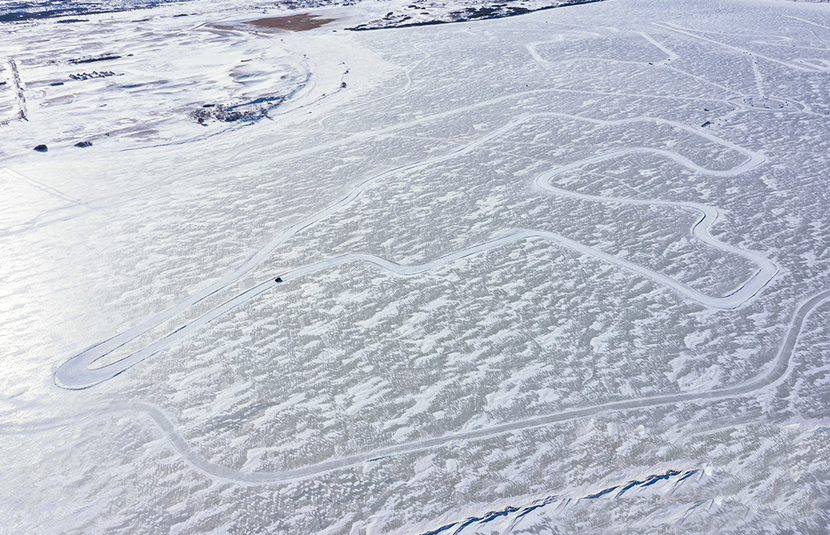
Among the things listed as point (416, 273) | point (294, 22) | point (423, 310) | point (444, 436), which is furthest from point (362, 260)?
point (294, 22)

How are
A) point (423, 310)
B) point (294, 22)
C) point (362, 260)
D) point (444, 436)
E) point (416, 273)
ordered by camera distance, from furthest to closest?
point (294, 22) → point (362, 260) → point (416, 273) → point (423, 310) → point (444, 436)

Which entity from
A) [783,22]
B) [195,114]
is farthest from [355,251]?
[783,22]

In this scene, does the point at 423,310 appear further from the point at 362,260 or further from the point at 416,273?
the point at 362,260

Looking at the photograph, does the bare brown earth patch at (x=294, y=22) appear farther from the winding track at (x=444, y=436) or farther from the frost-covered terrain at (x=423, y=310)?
the winding track at (x=444, y=436)

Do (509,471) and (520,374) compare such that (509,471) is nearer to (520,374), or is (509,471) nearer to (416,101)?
(520,374)

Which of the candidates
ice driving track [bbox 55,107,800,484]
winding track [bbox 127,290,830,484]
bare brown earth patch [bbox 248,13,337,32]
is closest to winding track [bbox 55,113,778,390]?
ice driving track [bbox 55,107,800,484]

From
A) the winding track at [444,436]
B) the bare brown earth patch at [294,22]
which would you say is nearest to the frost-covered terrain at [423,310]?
the winding track at [444,436]

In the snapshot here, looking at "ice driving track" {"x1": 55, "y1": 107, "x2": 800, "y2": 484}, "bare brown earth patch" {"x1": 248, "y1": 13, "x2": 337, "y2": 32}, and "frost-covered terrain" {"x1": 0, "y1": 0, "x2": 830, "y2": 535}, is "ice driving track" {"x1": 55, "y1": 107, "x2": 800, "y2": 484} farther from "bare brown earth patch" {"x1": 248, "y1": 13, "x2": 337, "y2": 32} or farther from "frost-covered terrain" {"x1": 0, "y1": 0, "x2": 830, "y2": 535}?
"bare brown earth patch" {"x1": 248, "y1": 13, "x2": 337, "y2": 32}
